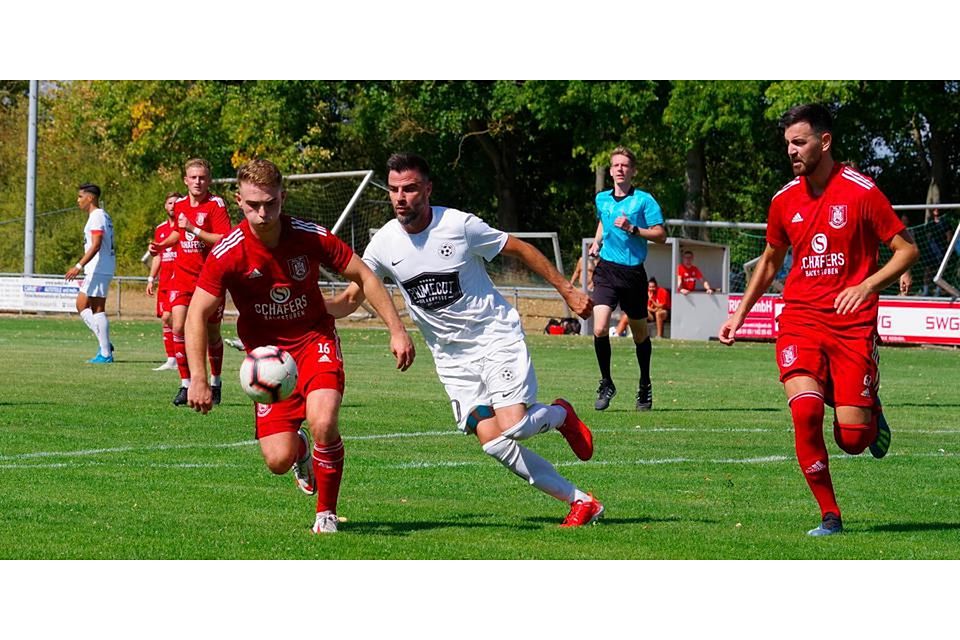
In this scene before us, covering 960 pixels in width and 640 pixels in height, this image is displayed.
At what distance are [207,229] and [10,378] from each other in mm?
3985

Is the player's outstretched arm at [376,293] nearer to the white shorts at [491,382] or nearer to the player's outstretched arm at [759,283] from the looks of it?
the white shorts at [491,382]

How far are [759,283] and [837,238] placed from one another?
2.23 ft

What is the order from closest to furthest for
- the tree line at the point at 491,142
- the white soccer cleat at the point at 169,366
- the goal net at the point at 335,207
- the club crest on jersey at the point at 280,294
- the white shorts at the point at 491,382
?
1. the club crest on jersey at the point at 280,294
2. the white shorts at the point at 491,382
3. the white soccer cleat at the point at 169,366
4. the goal net at the point at 335,207
5. the tree line at the point at 491,142

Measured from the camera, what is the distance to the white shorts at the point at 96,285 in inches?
819

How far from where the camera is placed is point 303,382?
7.90 m

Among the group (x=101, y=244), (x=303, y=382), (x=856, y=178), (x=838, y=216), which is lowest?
(x=303, y=382)

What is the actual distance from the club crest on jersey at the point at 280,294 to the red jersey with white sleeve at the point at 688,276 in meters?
23.8

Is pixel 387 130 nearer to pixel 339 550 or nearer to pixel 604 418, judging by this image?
pixel 604 418

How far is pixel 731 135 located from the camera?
42.4 m

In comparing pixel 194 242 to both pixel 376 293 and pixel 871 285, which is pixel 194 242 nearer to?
pixel 376 293

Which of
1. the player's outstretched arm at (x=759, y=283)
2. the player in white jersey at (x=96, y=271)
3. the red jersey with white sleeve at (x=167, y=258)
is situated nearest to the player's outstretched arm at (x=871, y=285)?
the player's outstretched arm at (x=759, y=283)

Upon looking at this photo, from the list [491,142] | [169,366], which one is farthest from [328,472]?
[491,142]

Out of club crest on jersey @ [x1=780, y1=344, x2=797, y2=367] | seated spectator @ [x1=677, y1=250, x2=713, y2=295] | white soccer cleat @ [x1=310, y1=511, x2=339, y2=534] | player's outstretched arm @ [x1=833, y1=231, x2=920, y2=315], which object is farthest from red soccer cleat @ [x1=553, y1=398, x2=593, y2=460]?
seated spectator @ [x1=677, y1=250, x2=713, y2=295]
